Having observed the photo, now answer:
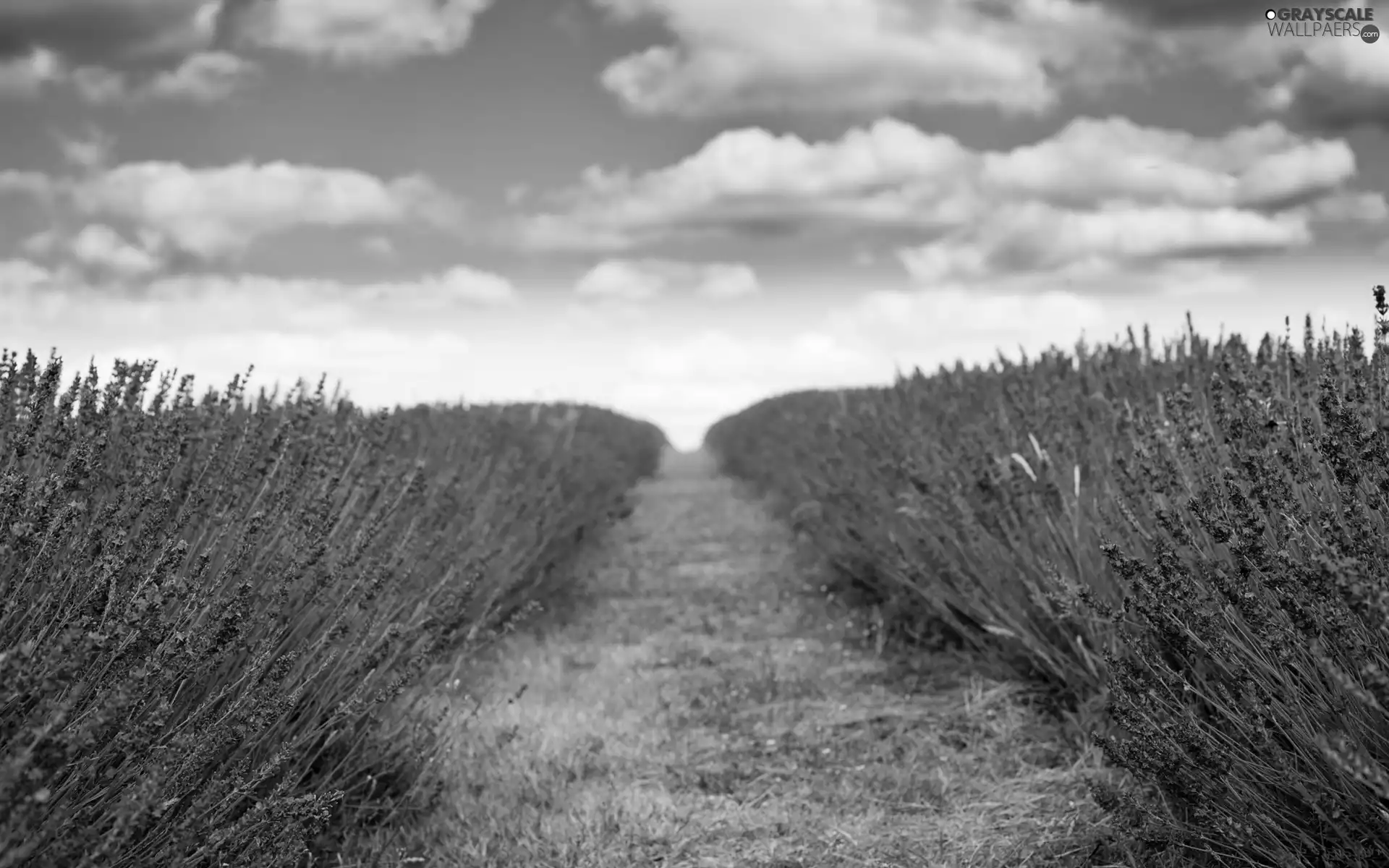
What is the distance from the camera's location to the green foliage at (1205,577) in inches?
80.6

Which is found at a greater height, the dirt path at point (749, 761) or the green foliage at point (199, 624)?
the green foliage at point (199, 624)

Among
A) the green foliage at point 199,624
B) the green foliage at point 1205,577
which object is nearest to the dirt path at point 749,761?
the green foliage at point 1205,577

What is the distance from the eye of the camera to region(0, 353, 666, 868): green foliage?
1762 mm

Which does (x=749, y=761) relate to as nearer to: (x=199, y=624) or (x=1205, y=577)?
(x=1205, y=577)

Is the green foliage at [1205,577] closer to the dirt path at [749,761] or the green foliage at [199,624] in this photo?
the dirt path at [749,761]

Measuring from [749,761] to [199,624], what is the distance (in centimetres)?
234

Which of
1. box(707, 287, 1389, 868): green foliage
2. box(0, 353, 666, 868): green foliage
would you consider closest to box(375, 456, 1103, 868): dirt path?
box(707, 287, 1389, 868): green foliage

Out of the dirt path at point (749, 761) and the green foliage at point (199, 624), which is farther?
the dirt path at point (749, 761)

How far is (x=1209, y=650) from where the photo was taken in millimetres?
2297

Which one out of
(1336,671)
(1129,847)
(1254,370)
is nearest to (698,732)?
(1129,847)

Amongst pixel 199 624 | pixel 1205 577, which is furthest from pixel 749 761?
pixel 199 624

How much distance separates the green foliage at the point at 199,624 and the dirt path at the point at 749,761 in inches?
19.1

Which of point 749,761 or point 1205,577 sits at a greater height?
point 1205,577

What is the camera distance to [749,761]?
3.97 m
